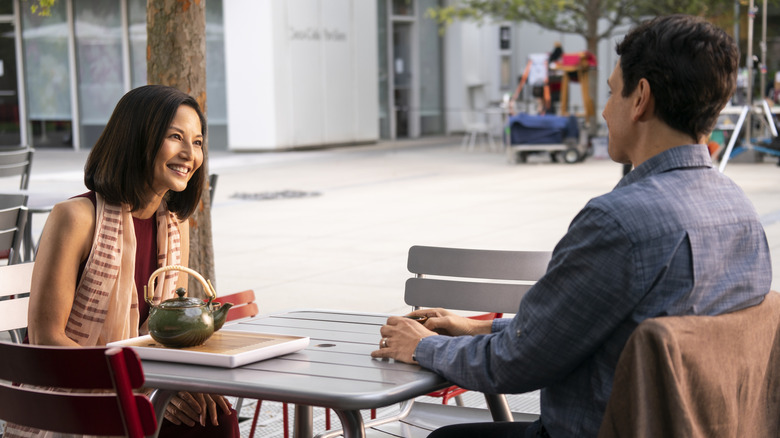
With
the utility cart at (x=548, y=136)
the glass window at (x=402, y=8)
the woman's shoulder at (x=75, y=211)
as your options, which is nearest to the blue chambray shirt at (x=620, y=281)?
the woman's shoulder at (x=75, y=211)

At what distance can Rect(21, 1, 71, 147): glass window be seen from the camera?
953 inches

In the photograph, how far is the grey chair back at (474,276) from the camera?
356 cm

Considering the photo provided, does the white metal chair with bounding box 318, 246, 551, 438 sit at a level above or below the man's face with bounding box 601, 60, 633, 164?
below

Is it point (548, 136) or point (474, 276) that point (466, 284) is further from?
point (548, 136)

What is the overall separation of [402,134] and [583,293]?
26537mm

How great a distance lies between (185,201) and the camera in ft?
10.8

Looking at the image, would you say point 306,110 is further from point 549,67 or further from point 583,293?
point 583,293

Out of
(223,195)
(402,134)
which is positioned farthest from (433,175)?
(402,134)

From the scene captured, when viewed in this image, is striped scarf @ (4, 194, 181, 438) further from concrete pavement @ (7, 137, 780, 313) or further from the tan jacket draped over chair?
concrete pavement @ (7, 137, 780, 313)

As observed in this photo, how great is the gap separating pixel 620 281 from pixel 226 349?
1.00 meters

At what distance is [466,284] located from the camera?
3670 mm

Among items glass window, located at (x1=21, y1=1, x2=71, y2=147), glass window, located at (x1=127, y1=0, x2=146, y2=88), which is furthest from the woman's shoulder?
A: glass window, located at (x1=21, y1=1, x2=71, y2=147)

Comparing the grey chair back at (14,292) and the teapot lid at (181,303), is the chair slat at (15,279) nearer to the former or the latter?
the grey chair back at (14,292)

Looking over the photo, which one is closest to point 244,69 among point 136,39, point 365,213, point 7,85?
point 136,39
